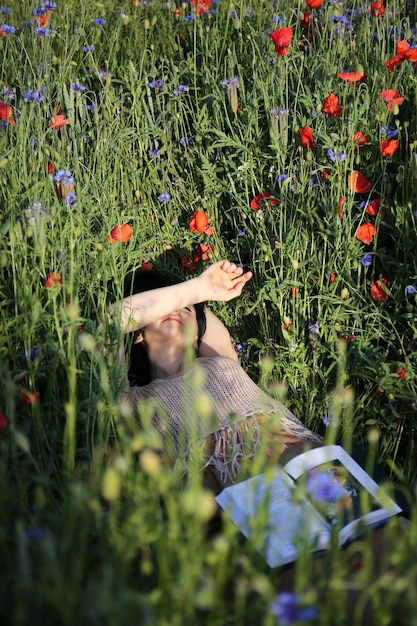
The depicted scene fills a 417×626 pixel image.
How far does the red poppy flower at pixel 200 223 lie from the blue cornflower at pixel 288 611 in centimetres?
204

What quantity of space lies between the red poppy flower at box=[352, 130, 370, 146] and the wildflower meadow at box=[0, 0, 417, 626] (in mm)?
34

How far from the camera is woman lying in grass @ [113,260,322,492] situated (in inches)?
85.7

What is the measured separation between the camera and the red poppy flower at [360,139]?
→ 2.53m

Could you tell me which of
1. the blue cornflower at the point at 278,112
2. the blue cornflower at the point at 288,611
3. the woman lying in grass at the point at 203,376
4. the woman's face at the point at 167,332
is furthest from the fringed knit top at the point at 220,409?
the blue cornflower at the point at 288,611

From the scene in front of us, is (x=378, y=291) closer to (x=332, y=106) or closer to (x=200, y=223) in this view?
(x=332, y=106)

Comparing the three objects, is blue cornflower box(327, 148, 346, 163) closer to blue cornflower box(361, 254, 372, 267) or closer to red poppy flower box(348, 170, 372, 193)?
red poppy flower box(348, 170, 372, 193)

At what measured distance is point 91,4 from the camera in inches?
140

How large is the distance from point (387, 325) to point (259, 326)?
530mm

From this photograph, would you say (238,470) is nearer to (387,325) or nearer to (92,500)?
(387,325)

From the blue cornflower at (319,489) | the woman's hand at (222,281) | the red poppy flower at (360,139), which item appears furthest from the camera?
the woman's hand at (222,281)

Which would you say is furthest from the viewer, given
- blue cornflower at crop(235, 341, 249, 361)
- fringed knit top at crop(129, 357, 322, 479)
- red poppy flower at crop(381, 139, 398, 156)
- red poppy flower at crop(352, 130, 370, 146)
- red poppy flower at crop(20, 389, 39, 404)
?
blue cornflower at crop(235, 341, 249, 361)

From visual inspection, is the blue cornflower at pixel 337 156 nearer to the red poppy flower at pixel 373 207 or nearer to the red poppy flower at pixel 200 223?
the red poppy flower at pixel 373 207


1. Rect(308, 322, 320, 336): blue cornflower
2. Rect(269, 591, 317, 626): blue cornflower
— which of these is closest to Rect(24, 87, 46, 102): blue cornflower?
Rect(308, 322, 320, 336): blue cornflower

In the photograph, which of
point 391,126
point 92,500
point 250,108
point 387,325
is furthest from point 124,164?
point 92,500
